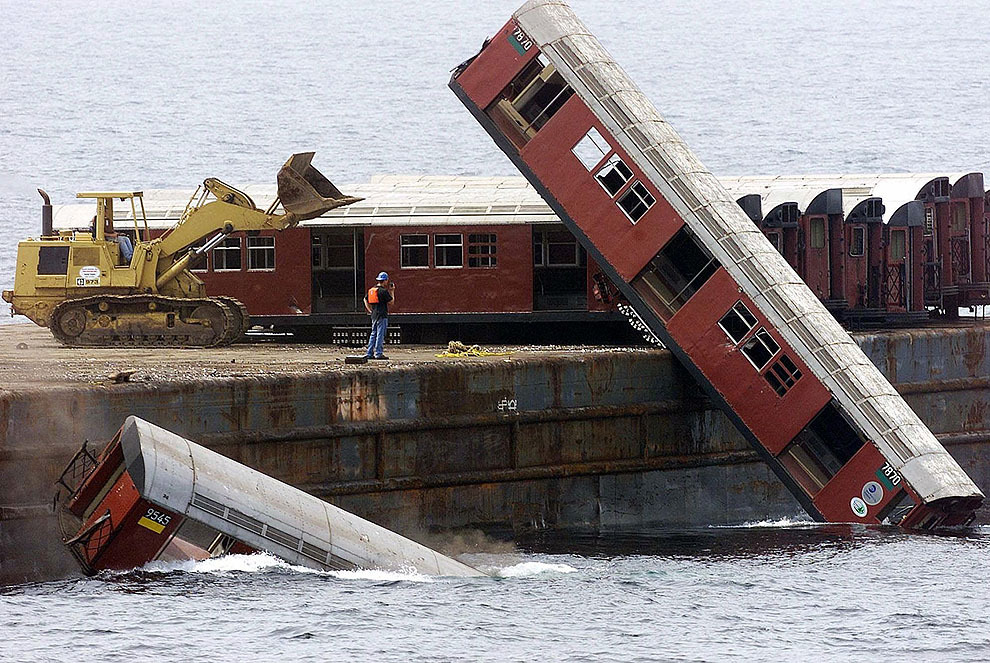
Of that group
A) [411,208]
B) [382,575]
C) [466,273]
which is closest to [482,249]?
[466,273]

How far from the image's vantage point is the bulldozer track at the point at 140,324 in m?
32.9

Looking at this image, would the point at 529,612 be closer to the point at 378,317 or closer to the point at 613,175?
the point at 378,317

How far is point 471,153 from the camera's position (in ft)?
341

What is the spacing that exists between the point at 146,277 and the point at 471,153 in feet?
235

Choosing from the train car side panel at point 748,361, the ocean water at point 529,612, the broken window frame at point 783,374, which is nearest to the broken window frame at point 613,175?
the train car side panel at point 748,361

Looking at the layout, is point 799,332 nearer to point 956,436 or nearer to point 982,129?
point 956,436

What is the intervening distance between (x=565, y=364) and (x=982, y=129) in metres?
89.8

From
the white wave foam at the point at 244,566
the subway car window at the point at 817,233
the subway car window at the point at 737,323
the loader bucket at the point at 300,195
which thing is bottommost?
→ the white wave foam at the point at 244,566

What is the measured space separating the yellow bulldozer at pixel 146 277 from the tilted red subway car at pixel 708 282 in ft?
14.4

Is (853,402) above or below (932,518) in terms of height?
above

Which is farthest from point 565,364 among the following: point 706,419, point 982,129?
point 982,129

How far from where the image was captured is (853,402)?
27672 millimetres

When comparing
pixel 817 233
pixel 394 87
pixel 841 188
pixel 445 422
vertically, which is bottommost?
pixel 445 422

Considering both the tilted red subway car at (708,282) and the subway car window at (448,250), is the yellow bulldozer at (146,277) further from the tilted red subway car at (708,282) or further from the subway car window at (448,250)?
the tilted red subway car at (708,282)
